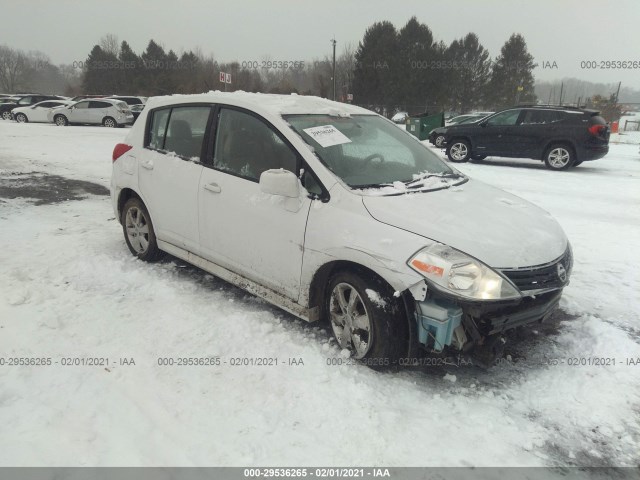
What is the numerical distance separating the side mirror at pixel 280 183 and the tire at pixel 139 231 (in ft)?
→ 6.56

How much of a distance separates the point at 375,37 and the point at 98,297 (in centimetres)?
5496

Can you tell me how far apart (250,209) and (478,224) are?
1642 millimetres

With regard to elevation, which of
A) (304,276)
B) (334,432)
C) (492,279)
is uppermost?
(492,279)

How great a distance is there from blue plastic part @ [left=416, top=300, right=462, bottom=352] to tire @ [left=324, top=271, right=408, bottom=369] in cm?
15

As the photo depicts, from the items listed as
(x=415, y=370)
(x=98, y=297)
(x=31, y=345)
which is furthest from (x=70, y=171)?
(x=415, y=370)

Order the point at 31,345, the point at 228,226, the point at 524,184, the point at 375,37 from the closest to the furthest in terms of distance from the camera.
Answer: the point at 31,345 → the point at 228,226 → the point at 524,184 → the point at 375,37

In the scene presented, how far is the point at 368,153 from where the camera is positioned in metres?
3.56

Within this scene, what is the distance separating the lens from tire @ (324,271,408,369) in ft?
9.05

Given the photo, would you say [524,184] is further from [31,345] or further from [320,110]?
[31,345]

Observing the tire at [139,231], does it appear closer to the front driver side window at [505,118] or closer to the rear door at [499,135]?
the rear door at [499,135]

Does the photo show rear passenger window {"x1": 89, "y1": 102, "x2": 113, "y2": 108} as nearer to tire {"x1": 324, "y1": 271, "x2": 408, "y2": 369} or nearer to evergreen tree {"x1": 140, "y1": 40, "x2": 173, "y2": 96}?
tire {"x1": 324, "y1": 271, "x2": 408, "y2": 369}

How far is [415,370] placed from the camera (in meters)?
3.04

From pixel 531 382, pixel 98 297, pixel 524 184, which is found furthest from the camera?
pixel 524 184

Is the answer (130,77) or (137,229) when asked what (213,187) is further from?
(130,77)
